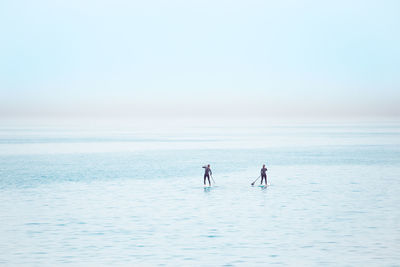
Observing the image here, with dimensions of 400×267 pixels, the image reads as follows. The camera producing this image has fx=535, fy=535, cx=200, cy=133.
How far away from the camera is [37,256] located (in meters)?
21.8

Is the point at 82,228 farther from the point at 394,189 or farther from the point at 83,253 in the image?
the point at 394,189

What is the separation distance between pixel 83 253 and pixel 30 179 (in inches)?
1328

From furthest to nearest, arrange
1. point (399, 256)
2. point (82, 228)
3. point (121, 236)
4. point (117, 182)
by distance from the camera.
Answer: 1. point (117, 182)
2. point (82, 228)
3. point (121, 236)
4. point (399, 256)

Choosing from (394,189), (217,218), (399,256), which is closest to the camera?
(399,256)

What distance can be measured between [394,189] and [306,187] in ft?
22.7

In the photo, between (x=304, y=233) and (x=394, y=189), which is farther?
(x=394, y=189)

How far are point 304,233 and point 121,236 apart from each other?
347 inches

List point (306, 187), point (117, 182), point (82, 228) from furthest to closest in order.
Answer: point (117, 182) → point (306, 187) → point (82, 228)

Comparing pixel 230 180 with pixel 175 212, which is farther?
pixel 230 180

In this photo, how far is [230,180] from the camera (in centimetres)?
5141

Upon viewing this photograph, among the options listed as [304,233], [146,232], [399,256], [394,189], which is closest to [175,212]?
[146,232]

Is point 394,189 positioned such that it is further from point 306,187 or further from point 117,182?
point 117,182

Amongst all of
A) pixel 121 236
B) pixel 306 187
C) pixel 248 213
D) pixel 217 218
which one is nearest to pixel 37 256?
pixel 121 236

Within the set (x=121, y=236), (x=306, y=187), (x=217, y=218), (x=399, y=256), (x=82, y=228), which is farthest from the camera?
(x=306, y=187)
